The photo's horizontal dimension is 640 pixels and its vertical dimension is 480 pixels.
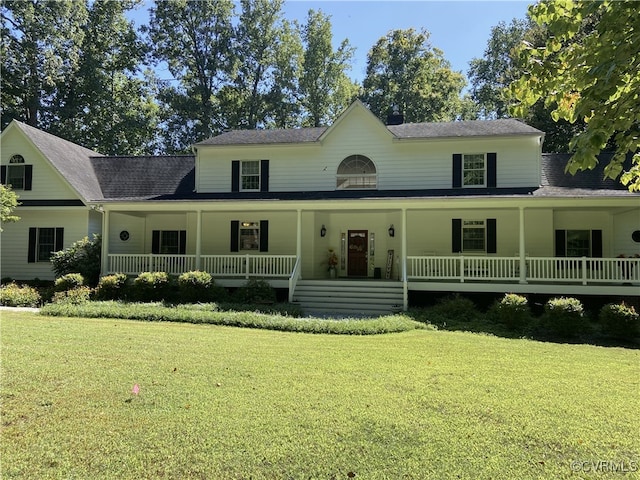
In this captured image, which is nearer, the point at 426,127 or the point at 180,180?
the point at 426,127

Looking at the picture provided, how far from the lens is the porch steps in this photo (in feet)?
43.2

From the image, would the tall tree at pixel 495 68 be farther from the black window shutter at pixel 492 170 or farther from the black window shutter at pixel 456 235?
the black window shutter at pixel 456 235

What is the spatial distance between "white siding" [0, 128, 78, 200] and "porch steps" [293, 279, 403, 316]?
35.0ft

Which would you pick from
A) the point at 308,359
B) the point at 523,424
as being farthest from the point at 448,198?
the point at 523,424

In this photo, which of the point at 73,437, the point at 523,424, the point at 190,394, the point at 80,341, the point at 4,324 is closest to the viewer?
the point at 73,437

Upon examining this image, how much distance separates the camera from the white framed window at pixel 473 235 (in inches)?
622

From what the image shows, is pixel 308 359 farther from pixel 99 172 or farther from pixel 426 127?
pixel 99 172

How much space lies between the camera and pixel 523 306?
1115cm

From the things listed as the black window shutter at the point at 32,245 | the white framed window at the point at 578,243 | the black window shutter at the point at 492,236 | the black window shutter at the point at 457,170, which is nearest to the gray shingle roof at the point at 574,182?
the white framed window at the point at 578,243

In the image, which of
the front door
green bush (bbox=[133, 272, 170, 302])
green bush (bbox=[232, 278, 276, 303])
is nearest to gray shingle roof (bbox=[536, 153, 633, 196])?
the front door

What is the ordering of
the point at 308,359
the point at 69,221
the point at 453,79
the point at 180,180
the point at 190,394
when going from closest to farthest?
1. the point at 190,394
2. the point at 308,359
3. the point at 69,221
4. the point at 180,180
5. the point at 453,79

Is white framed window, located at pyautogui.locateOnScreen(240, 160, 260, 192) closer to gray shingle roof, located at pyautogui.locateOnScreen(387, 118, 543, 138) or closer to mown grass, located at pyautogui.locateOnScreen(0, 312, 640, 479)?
gray shingle roof, located at pyautogui.locateOnScreen(387, 118, 543, 138)

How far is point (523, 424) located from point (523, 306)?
305 inches

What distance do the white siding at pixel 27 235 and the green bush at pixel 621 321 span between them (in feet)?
60.3
